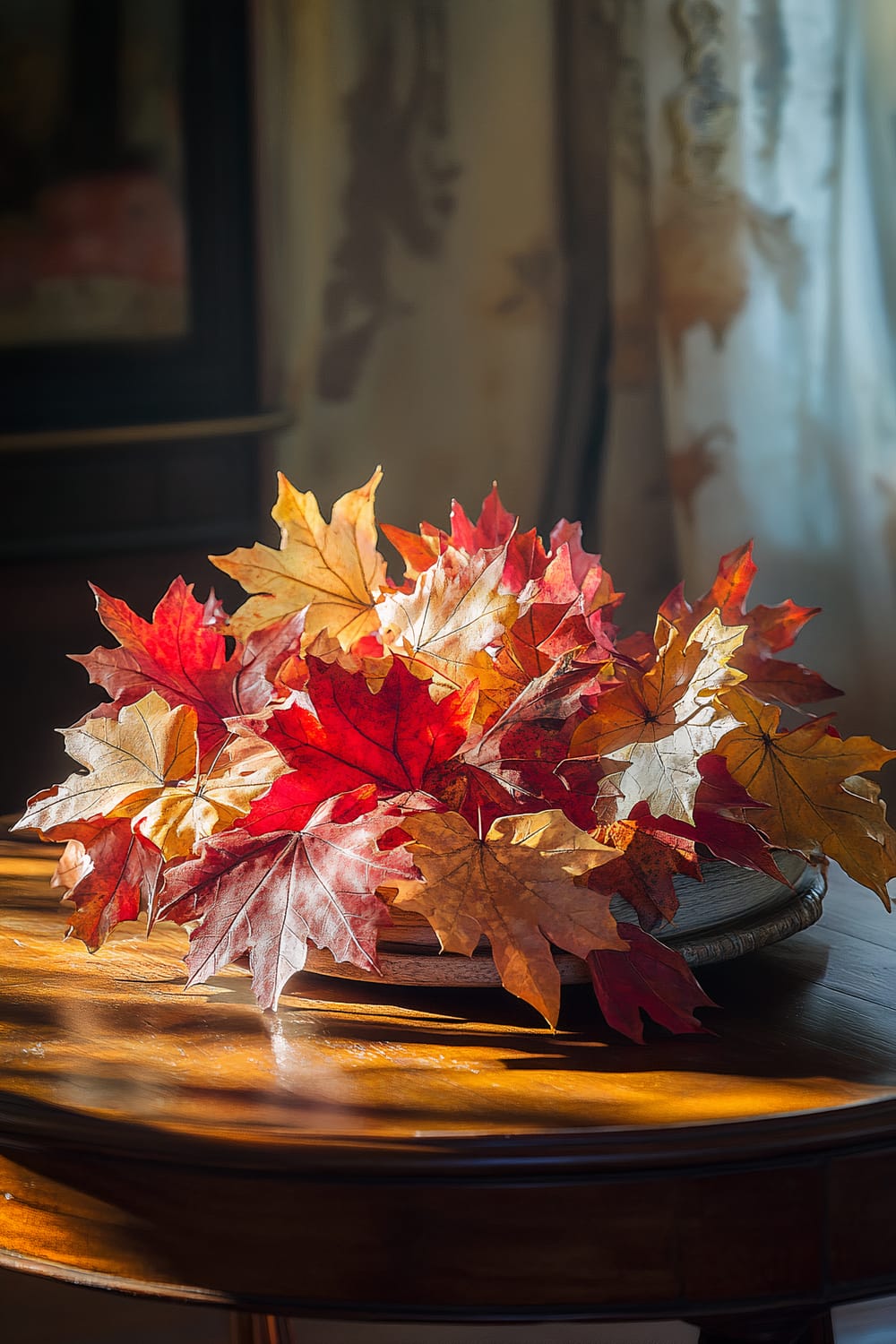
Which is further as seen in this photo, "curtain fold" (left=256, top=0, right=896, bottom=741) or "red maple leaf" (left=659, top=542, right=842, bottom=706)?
"curtain fold" (left=256, top=0, right=896, bottom=741)

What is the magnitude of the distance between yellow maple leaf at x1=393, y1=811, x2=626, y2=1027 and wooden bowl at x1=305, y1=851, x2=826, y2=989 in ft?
0.18

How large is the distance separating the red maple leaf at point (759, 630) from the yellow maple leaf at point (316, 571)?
0.54 feet

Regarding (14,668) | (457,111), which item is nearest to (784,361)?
(457,111)

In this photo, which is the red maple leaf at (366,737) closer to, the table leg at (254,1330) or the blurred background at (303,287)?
the table leg at (254,1330)

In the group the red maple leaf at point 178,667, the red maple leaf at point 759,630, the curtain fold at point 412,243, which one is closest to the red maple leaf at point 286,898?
the red maple leaf at point 178,667

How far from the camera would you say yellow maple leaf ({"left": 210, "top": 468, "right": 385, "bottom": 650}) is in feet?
2.38

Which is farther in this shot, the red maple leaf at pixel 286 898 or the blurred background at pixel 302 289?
the blurred background at pixel 302 289

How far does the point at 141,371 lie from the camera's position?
6.67ft

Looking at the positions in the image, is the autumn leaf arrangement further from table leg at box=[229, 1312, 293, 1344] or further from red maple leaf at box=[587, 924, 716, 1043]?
table leg at box=[229, 1312, 293, 1344]

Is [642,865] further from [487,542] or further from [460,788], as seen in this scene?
[487,542]

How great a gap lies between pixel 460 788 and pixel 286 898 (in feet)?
0.29

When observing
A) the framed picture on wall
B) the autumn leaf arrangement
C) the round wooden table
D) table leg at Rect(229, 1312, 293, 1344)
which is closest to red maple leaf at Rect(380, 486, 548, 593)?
the autumn leaf arrangement

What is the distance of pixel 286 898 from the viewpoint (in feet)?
1.81

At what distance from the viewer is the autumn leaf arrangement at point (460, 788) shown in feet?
1.79
